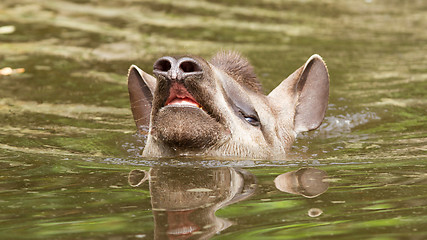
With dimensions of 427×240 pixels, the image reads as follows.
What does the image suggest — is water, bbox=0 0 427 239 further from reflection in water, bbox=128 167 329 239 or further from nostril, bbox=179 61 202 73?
nostril, bbox=179 61 202 73

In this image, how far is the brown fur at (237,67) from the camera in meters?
7.00

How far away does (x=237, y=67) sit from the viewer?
7109mm

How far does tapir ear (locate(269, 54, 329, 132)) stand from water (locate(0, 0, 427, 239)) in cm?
28

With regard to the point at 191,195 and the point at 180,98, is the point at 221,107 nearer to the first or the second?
the point at 180,98

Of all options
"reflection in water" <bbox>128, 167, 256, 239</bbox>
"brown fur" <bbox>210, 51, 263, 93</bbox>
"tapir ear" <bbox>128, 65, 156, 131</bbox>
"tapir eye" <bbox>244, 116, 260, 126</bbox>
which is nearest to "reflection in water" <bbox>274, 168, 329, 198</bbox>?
"reflection in water" <bbox>128, 167, 256, 239</bbox>

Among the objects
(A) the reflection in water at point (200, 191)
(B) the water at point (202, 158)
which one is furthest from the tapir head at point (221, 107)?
(A) the reflection in water at point (200, 191)

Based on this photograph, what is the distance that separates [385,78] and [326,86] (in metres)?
4.30

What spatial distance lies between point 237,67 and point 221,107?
1.30 m

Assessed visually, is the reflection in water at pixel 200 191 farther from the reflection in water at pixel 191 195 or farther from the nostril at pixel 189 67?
the nostril at pixel 189 67

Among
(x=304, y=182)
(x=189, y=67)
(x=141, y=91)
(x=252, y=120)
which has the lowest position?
(x=304, y=182)

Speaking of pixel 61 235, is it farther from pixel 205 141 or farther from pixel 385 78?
pixel 385 78

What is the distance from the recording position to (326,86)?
24.6 ft

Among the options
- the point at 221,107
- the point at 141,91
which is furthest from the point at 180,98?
the point at 141,91

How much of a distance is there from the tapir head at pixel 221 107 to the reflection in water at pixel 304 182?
66cm
